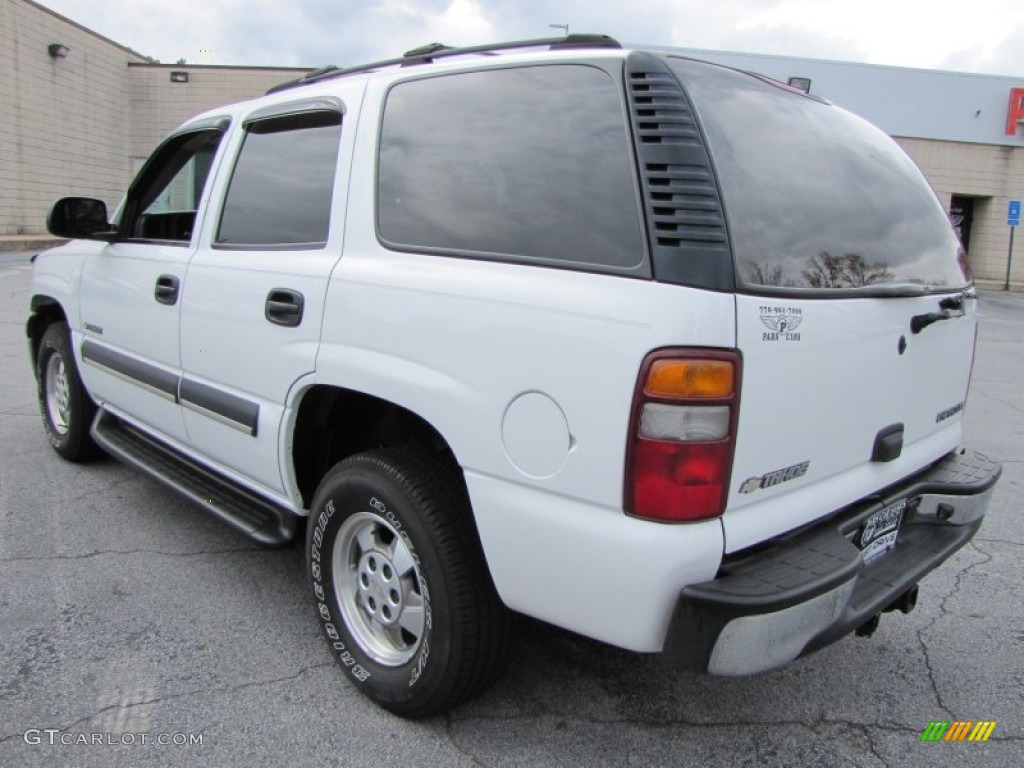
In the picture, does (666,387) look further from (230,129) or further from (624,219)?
(230,129)

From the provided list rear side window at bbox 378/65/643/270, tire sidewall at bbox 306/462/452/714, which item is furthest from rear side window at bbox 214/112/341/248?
tire sidewall at bbox 306/462/452/714

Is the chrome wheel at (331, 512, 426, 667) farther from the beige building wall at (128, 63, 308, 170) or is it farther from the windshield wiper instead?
the beige building wall at (128, 63, 308, 170)

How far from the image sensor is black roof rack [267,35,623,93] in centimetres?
229

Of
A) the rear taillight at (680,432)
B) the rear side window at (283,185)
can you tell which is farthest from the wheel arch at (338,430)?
the rear taillight at (680,432)

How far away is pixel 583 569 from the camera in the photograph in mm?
1944

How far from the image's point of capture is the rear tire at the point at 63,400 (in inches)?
179

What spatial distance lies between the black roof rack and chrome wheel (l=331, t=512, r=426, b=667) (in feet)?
5.03

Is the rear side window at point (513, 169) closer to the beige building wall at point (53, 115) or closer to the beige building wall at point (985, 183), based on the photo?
the beige building wall at point (53, 115)

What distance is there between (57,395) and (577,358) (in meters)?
4.20

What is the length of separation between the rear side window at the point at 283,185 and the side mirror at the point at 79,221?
3.60 ft

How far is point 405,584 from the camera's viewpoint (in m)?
2.46

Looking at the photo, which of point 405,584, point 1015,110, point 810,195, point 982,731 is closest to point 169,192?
point 405,584

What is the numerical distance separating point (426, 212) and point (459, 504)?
0.90m

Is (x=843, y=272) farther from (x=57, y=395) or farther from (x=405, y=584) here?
(x=57, y=395)
